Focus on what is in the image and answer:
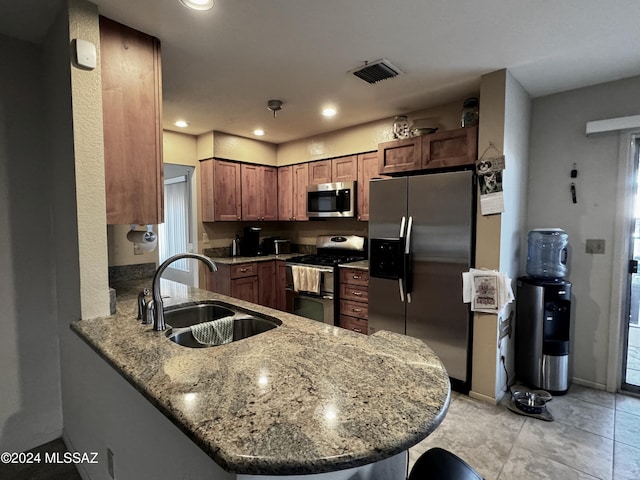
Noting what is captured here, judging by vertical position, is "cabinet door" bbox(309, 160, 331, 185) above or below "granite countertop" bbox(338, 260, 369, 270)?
above

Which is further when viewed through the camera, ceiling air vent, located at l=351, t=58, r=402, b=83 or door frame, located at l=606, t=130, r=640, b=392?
door frame, located at l=606, t=130, r=640, b=392

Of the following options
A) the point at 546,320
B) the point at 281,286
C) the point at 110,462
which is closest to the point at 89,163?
the point at 110,462

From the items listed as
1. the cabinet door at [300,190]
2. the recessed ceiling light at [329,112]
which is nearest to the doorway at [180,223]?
the cabinet door at [300,190]

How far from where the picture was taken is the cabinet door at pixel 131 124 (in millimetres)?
1685

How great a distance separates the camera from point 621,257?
8.61 feet

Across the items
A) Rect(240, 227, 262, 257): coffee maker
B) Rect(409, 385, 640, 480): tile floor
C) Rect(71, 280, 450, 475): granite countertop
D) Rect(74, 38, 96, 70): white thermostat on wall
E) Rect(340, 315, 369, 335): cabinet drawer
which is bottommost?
Rect(409, 385, 640, 480): tile floor

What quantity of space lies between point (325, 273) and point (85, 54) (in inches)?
106

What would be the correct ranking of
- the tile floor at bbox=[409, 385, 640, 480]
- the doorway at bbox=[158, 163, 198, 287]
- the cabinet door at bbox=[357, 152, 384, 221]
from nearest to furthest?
the tile floor at bbox=[409, 385, 640, 480] → the cabinet door at bbox=[357, 152, 384, 221] → the doorway at bbox=[158, 163, 198, 287]

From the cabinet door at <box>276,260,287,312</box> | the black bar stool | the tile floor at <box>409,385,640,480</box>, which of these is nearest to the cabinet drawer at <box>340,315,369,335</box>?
the cabinet door at <box>276,260,287,312</box>

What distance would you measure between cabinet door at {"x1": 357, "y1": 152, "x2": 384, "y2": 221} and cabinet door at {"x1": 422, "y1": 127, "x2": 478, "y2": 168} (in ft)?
2.86

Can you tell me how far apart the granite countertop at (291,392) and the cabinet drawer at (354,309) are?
77.1 inches

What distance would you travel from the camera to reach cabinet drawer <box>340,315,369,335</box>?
11.2ft

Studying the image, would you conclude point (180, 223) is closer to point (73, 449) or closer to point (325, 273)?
point (325, 273)

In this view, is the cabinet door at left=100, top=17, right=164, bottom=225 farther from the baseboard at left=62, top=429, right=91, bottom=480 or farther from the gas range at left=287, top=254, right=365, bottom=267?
the gas range at left=287, top=254, right=365, bottom=267
